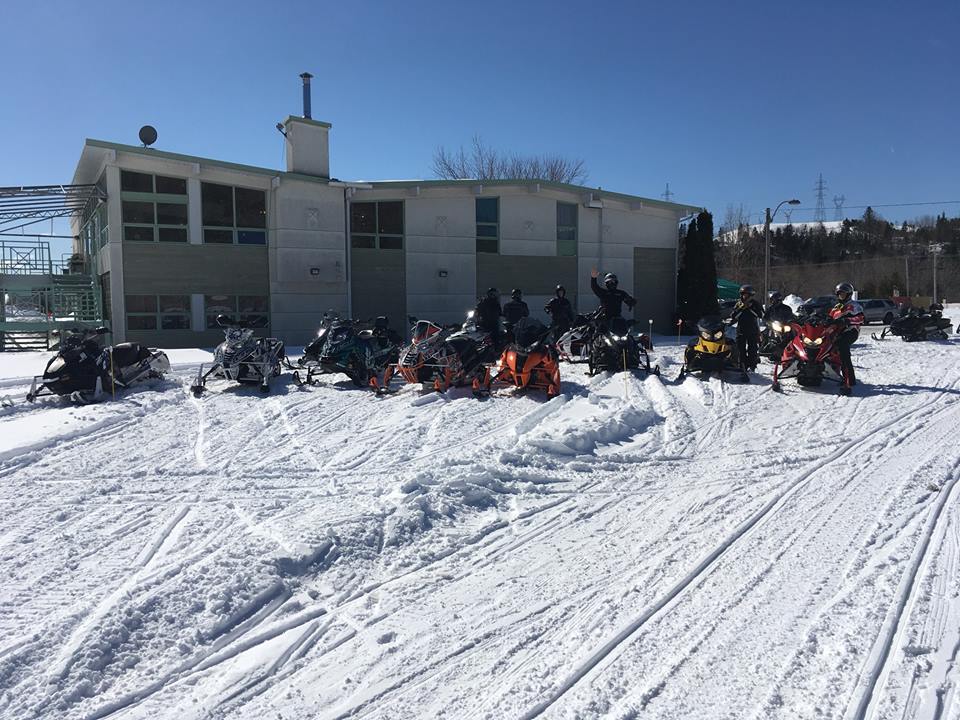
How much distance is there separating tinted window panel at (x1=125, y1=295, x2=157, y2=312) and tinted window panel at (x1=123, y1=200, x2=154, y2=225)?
6.94 feet

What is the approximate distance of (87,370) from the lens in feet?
30.0

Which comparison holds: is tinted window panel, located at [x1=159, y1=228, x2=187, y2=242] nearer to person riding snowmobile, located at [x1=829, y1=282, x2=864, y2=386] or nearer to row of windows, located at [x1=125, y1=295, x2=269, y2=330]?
row of windows, located at [x1=125, y1=295, x2=269, y2=330]

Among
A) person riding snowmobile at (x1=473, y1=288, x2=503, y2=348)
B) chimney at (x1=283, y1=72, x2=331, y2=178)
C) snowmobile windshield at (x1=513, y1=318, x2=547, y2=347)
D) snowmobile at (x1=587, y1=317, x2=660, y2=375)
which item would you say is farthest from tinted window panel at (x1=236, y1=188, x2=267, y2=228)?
snowmobile windshield at (x1=513, y1=318, x2=547, y2=347)

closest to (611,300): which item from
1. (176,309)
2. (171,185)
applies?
(176,309)

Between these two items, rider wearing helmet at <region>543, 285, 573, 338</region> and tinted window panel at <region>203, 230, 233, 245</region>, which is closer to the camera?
rider wearing helmet at <region>543, 285, 573, 338</region>

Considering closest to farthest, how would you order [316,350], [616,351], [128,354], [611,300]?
[128,354]
[616,351]
[316,350]
[611,300]

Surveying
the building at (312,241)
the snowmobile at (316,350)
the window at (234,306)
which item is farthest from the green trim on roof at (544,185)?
the snowmobile at (316,350)

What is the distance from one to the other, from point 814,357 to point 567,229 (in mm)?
15595

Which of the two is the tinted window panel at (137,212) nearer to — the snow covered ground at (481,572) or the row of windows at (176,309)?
the row of windows at (176,309)

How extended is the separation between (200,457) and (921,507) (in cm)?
599

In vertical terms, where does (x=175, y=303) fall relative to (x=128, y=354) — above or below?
above

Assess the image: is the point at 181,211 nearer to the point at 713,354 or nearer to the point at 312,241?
the point at 312,241

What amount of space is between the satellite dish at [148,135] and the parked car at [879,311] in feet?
106

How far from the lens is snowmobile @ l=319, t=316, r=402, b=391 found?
10.5 meters
